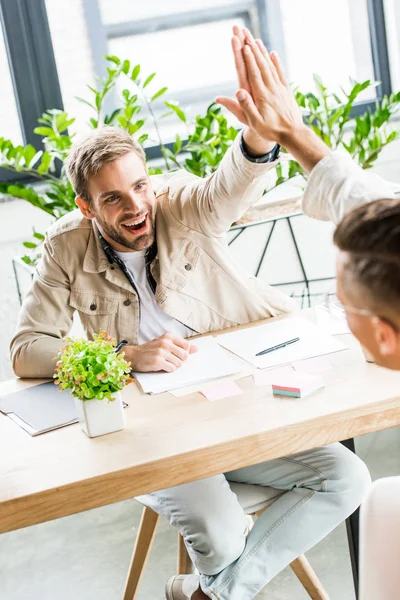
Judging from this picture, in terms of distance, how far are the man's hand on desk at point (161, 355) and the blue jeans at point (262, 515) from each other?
11.2 inches

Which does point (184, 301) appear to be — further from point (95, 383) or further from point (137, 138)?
point (137, 138)

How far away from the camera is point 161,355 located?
78.0 inches


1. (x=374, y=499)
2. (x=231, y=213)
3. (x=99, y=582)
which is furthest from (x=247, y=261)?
(x=374, y=499)

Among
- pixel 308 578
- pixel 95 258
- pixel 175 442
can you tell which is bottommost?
pixel 308 578

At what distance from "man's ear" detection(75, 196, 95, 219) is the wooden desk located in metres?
0.73

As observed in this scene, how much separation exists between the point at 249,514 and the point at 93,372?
63 cm

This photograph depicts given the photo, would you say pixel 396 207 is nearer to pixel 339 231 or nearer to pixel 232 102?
pixel 339 231

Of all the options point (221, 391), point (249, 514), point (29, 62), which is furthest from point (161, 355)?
point (29, 62)

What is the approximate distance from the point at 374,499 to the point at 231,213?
4.04 ft

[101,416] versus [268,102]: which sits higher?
[268,102]

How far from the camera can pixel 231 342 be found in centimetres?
211

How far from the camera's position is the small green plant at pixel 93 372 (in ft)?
5.40

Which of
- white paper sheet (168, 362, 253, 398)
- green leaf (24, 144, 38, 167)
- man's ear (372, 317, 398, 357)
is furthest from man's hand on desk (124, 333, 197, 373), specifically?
green leaf (24, 144, 38, 167)

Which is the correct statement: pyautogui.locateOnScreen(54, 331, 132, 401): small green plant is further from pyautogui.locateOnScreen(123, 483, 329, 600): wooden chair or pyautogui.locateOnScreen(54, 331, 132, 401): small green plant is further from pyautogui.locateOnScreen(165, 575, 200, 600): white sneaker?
pyautogui.locateOnScreen(165, 575, 200, 600): white sneaker
